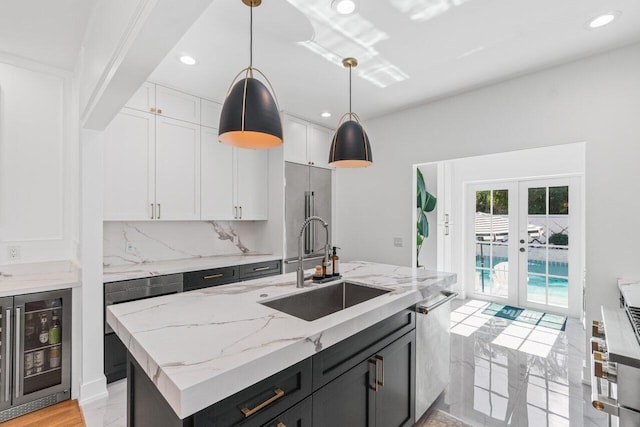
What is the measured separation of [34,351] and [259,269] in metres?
1.87

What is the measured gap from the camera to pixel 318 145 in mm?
4160

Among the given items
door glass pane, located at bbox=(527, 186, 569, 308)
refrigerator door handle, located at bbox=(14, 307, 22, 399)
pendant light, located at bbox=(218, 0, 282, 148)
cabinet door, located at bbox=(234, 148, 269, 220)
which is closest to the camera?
pendant light, located at bbox=(218, 0, 282, 148)

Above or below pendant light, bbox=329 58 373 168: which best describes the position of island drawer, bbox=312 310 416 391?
below

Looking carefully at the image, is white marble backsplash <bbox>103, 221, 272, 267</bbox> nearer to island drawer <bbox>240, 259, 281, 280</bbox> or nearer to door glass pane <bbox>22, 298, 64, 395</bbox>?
island drawer <bbox>240, 259, 281, 280</bbox>

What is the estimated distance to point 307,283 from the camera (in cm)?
201

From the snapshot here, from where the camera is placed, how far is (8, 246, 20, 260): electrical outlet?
7.73 feet

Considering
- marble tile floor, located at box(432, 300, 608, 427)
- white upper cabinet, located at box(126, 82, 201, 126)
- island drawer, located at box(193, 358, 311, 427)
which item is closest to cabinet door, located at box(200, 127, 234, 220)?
white upper cabinet, located at box(126, 82, 201, 126)

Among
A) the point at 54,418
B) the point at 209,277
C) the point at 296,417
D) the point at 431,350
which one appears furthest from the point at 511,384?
the point at 54,418

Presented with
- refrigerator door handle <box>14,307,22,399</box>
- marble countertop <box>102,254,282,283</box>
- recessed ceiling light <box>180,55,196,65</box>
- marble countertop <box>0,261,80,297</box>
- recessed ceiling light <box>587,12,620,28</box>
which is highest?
recessed ceiling light <box>587,12,620,28</box>

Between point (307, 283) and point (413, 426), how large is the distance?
113 centimetres

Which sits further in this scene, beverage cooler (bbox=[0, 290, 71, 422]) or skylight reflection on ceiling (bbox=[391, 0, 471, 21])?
beverage cooler (bbox=[0, 290, 71, 422])

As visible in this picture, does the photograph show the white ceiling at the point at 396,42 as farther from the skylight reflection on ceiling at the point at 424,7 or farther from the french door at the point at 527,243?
the french door at the point at 527,243

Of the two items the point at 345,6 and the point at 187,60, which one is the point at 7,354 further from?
the point at 345,6

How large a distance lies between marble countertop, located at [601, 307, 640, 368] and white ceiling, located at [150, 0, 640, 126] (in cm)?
193
